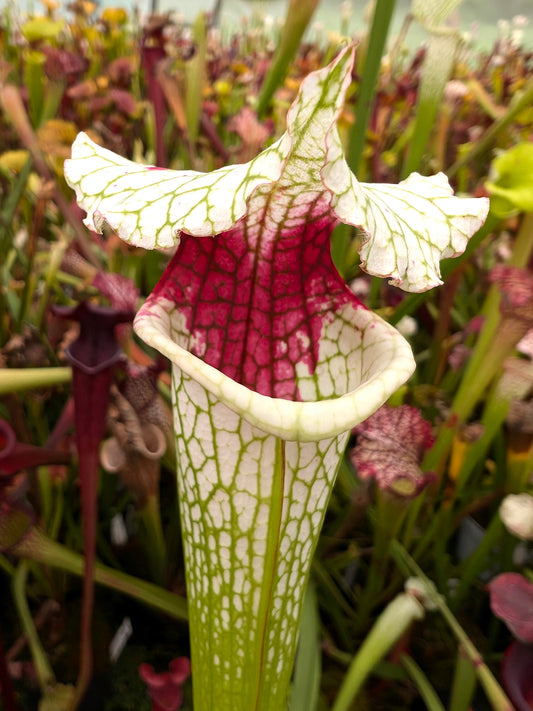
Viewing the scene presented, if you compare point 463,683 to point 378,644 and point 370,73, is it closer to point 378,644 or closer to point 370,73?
point 378,644

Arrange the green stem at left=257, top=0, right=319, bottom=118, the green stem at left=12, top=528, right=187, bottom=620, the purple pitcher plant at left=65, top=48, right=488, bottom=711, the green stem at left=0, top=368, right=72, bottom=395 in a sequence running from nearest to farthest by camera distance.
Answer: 1. the purple pitcher plant at left=65, top=48, right=488, bottom=711
2. the green stem at left=0, top=368, right=72, bottom=395
3. the green stem at left=12, top=528, right=187, bottom=620
4. the green stem at left=257, top=0, right=319, bottom=118

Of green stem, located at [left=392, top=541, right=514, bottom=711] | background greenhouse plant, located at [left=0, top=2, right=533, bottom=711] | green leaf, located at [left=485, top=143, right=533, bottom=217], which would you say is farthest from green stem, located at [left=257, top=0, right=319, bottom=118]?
green stem, located at [left=392, top=541, right=514, bottom=711]

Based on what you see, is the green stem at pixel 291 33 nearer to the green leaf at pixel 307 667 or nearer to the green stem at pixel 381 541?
the green stem at pixel 381 541

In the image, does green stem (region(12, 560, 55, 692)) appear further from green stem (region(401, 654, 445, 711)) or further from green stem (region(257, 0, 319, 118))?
green stem (region(257, 0, 319, 118))

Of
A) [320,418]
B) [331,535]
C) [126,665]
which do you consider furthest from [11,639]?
[320,418]

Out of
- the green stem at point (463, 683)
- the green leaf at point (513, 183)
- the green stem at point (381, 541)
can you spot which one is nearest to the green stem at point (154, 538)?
the green stem at point (381, 541)

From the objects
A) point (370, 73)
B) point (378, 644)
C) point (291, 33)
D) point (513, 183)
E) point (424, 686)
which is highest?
point (291, 33)

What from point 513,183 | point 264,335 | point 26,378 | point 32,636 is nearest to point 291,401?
point 264,335
